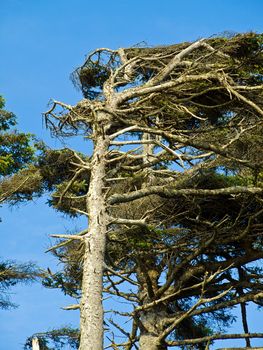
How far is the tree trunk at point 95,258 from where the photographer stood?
11422 millimetres

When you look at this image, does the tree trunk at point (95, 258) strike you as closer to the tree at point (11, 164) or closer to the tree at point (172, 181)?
the tree at point (172, 181)

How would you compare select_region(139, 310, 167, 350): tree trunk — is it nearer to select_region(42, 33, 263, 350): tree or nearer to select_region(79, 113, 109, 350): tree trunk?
select_region(42, 33, 263, 350): tree

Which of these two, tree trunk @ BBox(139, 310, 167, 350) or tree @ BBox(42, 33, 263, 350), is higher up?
tree @ BBox(42, 33, 263, 350)

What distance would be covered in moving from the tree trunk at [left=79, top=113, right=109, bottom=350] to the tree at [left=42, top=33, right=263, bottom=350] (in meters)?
0.02

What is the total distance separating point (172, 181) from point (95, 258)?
11.2 ft

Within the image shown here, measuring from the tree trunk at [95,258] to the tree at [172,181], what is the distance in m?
0.02

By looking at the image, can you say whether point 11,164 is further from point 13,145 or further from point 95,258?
point 95,258

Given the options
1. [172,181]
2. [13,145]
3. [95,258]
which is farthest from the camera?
[13,145]

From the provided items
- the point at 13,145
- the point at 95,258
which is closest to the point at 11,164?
the point at 13,145

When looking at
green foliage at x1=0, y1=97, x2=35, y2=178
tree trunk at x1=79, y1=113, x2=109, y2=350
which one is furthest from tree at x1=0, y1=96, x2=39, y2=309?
tree trunk at x1=79, y1=113, x2=109, y2=350

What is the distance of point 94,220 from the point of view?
12453mm

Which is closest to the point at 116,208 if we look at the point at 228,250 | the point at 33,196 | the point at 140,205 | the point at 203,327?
the point at 140,205

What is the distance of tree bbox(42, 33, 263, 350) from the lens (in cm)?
1303

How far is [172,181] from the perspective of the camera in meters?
14.9
